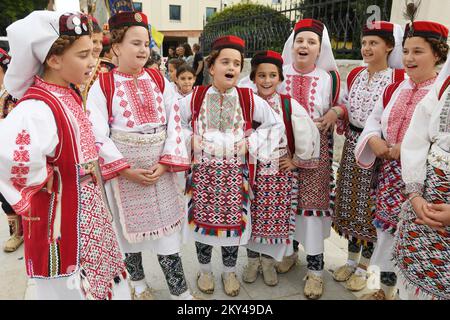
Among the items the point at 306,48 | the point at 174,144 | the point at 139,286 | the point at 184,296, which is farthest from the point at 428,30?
the point at 139,286

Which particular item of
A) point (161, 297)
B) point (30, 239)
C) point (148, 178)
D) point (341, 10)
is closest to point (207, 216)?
point (148, 178)

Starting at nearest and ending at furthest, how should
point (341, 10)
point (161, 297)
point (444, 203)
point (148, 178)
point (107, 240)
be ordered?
point (444, 203), point (107, 240), point (148, 178), point (161, 297), point (341, 10)

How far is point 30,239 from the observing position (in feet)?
5.30

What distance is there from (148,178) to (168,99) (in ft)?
1.84

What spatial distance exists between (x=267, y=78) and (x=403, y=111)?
91 centimetres

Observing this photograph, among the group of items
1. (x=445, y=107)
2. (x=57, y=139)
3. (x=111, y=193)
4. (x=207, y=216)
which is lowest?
(x=207, y=216)

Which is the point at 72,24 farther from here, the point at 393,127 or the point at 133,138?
the point at 393,127

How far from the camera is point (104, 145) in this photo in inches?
83.9

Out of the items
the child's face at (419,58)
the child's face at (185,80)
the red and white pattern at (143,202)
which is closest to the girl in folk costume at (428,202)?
the child's face at (419,58)

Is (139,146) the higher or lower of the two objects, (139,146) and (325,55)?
the lower

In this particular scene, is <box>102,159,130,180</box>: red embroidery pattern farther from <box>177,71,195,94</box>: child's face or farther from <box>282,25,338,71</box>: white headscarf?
<box>177,71,195,94</box>: child's face

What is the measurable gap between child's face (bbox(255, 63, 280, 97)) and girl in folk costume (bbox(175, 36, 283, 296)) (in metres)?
0.13

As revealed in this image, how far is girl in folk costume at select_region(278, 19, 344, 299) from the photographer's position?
268 centimetres
